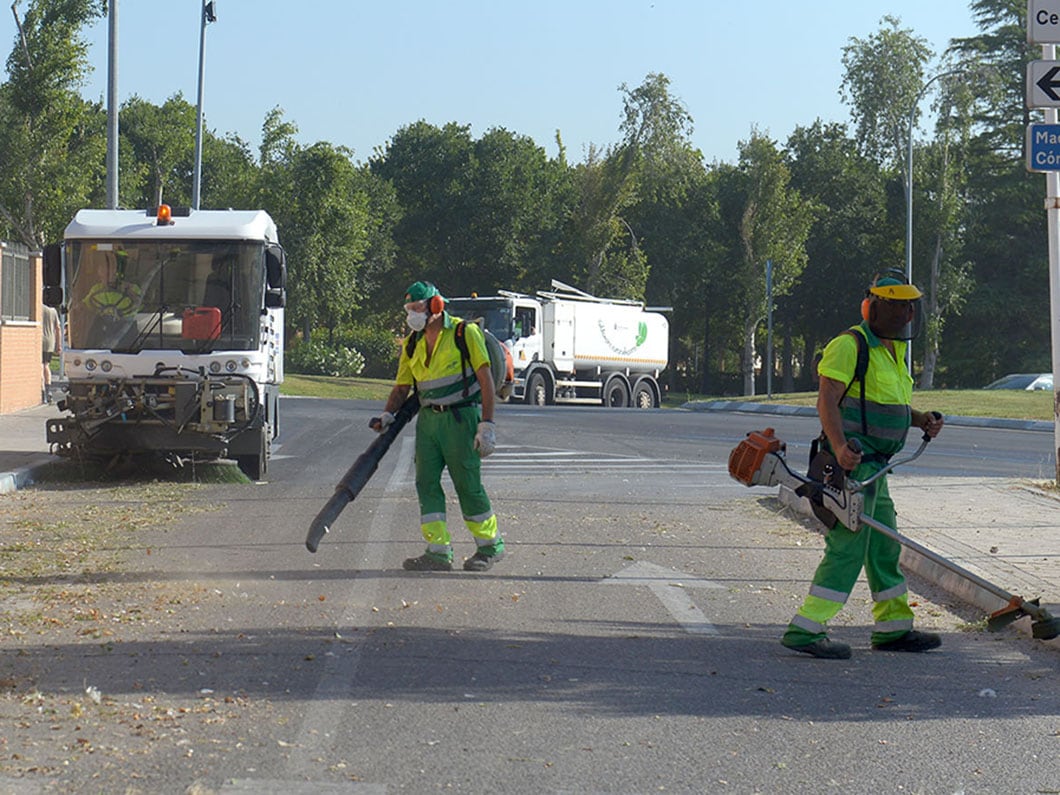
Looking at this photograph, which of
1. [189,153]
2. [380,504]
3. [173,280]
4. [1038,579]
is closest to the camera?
[1038,579]

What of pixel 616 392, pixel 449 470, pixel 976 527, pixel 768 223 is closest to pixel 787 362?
pixel 768 223

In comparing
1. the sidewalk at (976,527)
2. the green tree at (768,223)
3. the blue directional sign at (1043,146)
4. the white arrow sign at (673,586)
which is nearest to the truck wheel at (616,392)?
the green tree at (768,223)

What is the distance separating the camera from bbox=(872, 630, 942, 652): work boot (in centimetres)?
729

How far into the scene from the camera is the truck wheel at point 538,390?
37.9m

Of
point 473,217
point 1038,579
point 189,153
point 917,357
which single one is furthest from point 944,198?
point 1038,579

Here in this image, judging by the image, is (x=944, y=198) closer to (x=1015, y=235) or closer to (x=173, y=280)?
(x=1015, y=235)

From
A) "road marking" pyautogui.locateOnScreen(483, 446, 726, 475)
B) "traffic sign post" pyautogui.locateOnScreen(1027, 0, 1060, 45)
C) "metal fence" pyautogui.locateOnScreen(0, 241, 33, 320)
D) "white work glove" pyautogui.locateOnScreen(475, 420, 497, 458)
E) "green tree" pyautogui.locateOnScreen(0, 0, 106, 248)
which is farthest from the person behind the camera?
"green tree" pyautogui.locateOnScreen(0, 0, 106, 248)

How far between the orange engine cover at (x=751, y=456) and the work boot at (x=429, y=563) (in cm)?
258

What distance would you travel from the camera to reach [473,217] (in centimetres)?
6900

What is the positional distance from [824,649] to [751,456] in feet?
3.34

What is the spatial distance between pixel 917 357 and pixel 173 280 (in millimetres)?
55361

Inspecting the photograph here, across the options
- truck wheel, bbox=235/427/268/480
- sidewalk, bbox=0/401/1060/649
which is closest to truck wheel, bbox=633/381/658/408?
sidewalk, bbox=0/401/1060/649

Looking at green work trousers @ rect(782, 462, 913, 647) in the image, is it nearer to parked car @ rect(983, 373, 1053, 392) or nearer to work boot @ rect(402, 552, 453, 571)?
work boot @ rect(402, 552, 453, 571)

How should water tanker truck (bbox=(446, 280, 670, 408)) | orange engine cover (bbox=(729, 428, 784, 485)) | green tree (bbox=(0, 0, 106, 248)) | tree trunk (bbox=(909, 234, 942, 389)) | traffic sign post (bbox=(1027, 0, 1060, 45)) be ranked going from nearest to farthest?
orange engine cover (bbox=(729, 428, 784, 485))
traffic sign post (bbox=(1027, 0, 1060, 45))
green tree (bbox=(0, 0, 106, 248))
water tanker truck (bbox=(446, 280, 670, 408))
tree trunk (bbox=(909, 234, 942, 389))
